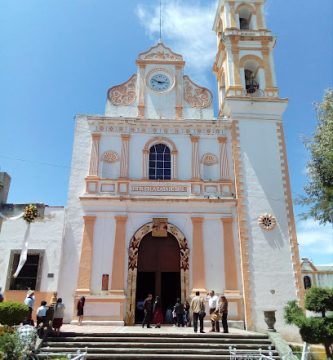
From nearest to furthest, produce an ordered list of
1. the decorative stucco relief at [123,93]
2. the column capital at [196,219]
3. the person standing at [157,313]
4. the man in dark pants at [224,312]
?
the man in dark pants at [224,312], the person standing at [157,313], the column capital at [196,219], the decorative stucco relief at [123,93]

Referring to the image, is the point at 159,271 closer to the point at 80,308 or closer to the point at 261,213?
the point at 80,308

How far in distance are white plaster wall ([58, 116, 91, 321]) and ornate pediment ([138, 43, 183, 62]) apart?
5077mm

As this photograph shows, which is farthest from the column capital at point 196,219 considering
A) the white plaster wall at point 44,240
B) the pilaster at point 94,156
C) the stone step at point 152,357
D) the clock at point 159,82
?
the clock at point 159,82

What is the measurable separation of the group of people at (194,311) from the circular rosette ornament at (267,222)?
4057 millimetres

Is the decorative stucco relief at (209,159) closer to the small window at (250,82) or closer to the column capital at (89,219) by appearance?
the small window at (250,82)

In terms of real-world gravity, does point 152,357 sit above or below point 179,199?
below

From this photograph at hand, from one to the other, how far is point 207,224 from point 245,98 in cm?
713

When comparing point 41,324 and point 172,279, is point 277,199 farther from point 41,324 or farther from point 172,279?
point 41,324

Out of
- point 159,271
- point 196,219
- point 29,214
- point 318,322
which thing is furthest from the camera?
point 196,219

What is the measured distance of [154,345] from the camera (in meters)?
11.0

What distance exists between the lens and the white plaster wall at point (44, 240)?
1572 centimetres

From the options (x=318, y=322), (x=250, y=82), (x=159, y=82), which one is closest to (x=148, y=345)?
(x=318, y=322)

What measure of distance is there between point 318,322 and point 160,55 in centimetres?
1565

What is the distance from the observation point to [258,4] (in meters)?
22.2
